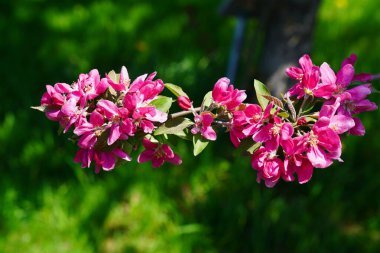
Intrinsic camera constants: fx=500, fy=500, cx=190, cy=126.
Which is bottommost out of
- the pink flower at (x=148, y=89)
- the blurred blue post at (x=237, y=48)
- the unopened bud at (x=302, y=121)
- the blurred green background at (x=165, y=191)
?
the blurred green background at (x=165, y=191)

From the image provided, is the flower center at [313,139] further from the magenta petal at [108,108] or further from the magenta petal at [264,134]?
the magenta petal at [108,108]

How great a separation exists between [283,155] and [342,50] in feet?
7.59

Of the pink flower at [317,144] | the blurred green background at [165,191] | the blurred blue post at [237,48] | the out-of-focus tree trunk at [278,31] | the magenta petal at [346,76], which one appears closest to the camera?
the pink flower at [317,144]

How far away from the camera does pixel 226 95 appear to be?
0.96 m

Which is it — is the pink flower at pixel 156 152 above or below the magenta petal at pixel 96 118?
below

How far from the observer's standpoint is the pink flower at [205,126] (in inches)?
37.4

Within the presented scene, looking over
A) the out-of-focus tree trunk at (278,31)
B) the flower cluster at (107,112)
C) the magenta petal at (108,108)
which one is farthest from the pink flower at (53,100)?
the out-of-focus tree trunk at (278,31)

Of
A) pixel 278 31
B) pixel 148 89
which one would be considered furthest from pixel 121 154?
pixel 278 31

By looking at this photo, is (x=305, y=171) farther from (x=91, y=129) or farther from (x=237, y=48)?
(x=237, y=48)

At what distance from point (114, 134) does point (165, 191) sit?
155 cm

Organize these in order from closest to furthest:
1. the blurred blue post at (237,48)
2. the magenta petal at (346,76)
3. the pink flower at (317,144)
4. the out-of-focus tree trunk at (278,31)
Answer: the pink flower at (317,144)
the magenta petal at (346,76)
the out-of-focus tree trunk at (278,31)
the blurred blue post at (237,48)

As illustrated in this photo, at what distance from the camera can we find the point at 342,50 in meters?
3.13

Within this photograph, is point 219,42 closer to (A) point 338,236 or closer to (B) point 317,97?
(A) point 338,236

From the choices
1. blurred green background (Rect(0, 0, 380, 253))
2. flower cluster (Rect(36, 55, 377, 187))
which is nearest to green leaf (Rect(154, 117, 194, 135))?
flower cluster (Rect(36, 55, 377, 187))
